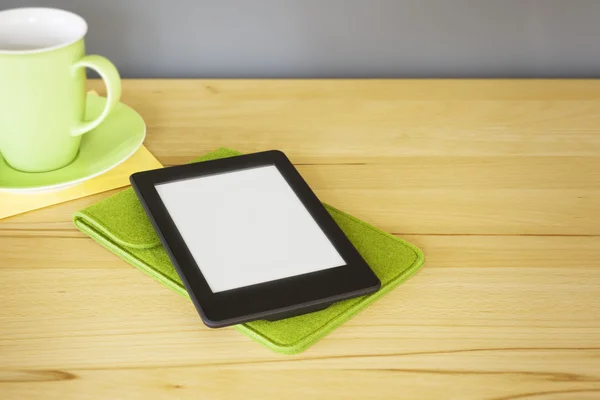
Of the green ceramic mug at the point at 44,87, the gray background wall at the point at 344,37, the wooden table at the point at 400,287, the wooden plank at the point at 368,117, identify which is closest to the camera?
the wooden table at the point at 400,287

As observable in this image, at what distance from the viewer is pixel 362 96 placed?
2.70ft

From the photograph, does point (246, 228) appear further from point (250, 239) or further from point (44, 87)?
point (44, 87)

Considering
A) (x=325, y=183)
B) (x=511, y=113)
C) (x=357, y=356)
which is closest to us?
(x=357, y=356)

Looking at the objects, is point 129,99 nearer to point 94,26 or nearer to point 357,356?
point 94,26

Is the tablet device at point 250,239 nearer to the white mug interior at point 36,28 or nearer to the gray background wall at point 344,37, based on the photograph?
the white mug interior at point 36,28

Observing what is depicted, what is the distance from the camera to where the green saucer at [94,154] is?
0.63 meters

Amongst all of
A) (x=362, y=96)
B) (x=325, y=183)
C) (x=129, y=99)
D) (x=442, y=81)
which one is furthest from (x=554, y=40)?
(x=129, y=99)

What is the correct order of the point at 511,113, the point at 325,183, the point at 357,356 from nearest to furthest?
1. the point at 357,356
2. the point at 325,183
3. the point at 511,113

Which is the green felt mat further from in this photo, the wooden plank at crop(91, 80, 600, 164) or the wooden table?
the wooden plank at crop(91, 80, 600, 164)

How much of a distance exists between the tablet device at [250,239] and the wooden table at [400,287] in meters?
0.03

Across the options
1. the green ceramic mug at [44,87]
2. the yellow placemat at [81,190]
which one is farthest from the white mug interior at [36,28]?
the yellow placemat at [81,190]

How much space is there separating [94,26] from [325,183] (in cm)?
40

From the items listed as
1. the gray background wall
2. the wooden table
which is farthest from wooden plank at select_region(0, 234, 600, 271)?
the gray background wall

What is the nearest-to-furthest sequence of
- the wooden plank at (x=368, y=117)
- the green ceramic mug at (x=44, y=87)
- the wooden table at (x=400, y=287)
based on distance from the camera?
the wooden table at (x=400, y=287)
the green ceramic mug at (x=44, y=87)
the wooden plank at (x=368, y=117)
